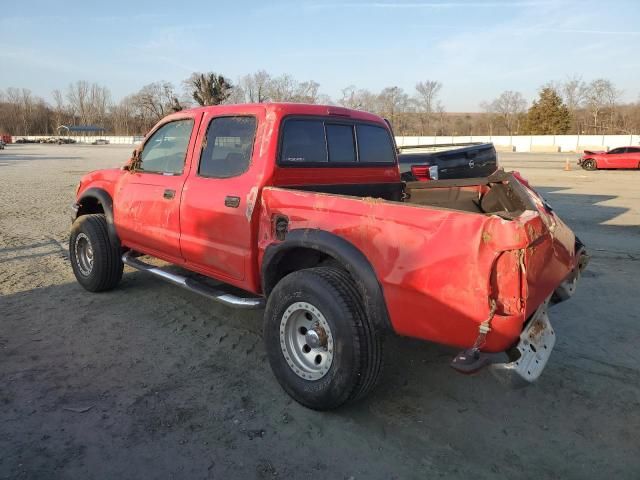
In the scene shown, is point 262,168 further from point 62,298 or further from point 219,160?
point 62,298

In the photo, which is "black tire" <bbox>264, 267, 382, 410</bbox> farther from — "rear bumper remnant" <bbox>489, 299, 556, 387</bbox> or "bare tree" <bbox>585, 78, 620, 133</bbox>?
"bare tree" <bbox>585, 78, 620, 133</bbox>

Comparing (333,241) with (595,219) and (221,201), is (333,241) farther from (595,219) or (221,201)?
(595,219)

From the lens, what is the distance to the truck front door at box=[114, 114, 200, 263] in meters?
4.35

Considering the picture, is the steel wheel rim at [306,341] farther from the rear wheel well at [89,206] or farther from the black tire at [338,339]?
the rear wheel well at [89,206]

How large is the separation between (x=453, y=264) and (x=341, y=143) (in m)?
2.05

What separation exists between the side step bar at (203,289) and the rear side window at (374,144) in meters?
1.66

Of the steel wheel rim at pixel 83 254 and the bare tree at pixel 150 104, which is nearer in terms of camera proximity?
the steel wheel rim at pixel 83 254

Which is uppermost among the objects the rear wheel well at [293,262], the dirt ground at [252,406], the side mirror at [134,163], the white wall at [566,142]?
the white wall at [566,142]

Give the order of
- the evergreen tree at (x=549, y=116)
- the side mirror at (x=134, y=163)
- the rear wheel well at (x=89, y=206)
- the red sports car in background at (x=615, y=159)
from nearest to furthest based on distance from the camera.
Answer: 1. the side mirror at (x=134, y=163)
2. the rear wheel well at (x=89, y=206)
3. the red sports car in background at (x=615, y=159)
4. the evergreen tree at (x=549, y=116)

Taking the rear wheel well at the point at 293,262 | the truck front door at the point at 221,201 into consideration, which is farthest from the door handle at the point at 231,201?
the rear wheel well at the point at 293,262

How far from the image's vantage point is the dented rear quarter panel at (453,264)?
2.43 meters

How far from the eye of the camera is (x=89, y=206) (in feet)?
19.0

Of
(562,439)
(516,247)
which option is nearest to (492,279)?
(516,247)

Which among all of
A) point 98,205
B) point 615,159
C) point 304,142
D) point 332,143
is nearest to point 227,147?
point 304,142
